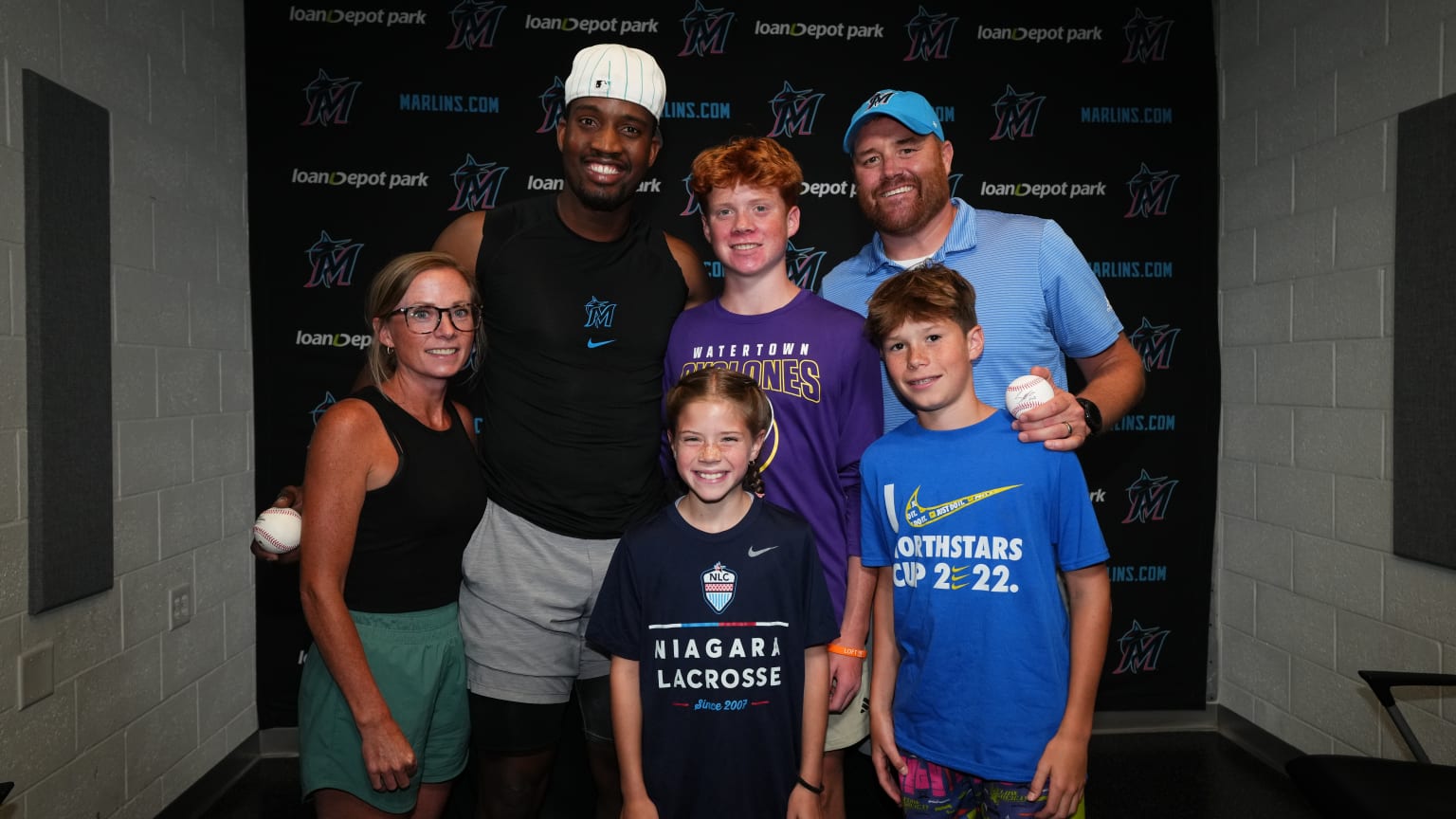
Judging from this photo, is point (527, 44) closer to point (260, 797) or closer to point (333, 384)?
point (333, 384)

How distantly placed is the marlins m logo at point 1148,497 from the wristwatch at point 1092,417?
1923 mm

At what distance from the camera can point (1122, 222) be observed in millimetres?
3594

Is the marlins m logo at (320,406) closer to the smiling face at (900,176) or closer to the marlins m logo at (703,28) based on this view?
the marlins m logo at (703,28)

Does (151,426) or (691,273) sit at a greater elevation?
(691,273)

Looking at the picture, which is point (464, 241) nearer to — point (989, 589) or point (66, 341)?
point (66, 341)

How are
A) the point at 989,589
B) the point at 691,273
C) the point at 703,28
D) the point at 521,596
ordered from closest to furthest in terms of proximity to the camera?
the point at 989,589, the point at 521,596, the point at 691,273, the point at 703,28

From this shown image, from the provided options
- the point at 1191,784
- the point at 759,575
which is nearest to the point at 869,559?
the point at 759,575

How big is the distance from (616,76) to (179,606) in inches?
86.9

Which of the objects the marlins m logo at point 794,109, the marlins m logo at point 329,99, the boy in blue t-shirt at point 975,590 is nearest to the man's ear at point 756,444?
the boy in blue t-shirt at point 975,590

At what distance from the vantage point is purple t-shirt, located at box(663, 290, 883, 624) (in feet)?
6.06

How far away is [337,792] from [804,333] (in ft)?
4.36

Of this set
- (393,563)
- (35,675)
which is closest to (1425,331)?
(393,563)

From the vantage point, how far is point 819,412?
6.07 feet

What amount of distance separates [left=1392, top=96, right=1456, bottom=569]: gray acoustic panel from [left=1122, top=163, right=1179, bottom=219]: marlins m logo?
913 mm
